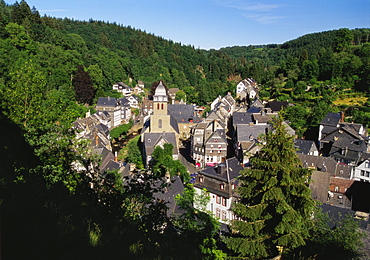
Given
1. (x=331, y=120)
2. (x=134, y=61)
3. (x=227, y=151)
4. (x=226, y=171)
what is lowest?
(x=227, y=151)

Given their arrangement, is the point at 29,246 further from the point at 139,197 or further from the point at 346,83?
the point at 346,83

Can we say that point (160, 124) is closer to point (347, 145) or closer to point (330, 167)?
point (330, 167)

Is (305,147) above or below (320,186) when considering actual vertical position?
above

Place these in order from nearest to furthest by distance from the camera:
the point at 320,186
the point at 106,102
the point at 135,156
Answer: the point at 320,186 < the point at 135,156 < the point at 106,102

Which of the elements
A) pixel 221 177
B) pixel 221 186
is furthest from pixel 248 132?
pixel 221 186

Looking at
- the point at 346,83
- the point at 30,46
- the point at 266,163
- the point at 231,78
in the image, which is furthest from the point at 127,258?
the point at 231,78

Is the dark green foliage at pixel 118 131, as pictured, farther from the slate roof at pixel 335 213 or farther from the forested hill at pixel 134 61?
the slate roof at pixel 335 213

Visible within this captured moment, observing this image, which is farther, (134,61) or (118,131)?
(134,61)

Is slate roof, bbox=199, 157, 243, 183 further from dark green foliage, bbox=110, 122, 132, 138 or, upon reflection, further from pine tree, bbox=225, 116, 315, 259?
dark green foliage, bbox=110, 122, 132, 138

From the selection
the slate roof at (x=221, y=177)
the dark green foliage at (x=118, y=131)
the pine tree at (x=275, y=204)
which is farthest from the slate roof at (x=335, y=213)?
the dark green foliage at (x=118, y=131)
